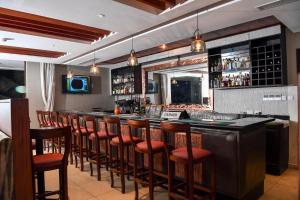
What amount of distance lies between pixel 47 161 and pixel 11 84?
294 inches

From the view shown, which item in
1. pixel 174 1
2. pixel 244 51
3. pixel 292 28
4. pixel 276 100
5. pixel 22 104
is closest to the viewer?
pixel 22 104

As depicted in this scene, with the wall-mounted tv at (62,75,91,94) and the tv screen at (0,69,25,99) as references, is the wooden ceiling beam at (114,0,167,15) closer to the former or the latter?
the wall-mounted tv at (62,75,91,94)

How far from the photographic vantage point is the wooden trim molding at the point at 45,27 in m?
3.62

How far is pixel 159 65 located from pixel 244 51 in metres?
2.70

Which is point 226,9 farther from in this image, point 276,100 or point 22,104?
point 22,104

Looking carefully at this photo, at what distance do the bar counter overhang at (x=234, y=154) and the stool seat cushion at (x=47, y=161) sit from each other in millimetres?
1675

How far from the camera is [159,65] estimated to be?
22.1 feet

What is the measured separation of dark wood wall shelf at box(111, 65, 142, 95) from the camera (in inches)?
292

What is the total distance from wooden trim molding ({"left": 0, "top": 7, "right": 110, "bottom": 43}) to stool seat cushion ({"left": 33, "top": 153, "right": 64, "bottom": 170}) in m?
2.46

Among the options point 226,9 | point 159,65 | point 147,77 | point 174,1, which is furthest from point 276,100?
point 147,77

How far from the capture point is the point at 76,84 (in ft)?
25.9

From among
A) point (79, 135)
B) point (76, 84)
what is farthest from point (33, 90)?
point (79, 135)

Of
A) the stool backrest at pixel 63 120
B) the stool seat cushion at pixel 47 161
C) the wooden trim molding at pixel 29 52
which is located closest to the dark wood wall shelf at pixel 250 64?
the stool backrest at pixel 63 120

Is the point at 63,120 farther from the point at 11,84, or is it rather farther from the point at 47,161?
the point at 11,84
